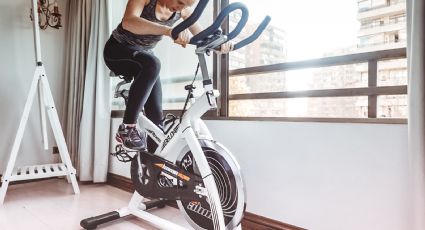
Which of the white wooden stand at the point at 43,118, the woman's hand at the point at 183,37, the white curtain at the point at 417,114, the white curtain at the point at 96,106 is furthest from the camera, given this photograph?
the white curtain at the point at 96,106

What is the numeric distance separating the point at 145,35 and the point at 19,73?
1979 millimetres

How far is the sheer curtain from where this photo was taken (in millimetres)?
2758

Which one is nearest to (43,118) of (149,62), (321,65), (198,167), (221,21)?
(149,62)

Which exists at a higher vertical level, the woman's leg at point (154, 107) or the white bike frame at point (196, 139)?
the woman's leg at point (154, 107)

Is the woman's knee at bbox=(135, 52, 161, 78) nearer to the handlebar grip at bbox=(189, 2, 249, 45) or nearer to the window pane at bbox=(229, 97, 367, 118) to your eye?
the handlebar grip at bbox=(189, 2, 249, 45)

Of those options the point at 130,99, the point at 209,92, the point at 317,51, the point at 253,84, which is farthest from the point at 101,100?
the point at 317,51

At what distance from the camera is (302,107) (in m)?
1.70

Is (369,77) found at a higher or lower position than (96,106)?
higher

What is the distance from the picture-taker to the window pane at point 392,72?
4.46ft

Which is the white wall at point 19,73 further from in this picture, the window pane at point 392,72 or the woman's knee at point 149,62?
the window pane at point 392,72

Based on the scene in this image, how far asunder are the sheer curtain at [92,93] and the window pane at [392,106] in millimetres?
2273

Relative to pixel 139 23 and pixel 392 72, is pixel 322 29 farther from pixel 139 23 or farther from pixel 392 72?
pixel 139 23

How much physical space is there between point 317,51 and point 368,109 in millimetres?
433

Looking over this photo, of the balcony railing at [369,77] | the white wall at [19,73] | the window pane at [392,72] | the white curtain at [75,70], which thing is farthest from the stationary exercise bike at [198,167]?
the white wall at [19,73]
